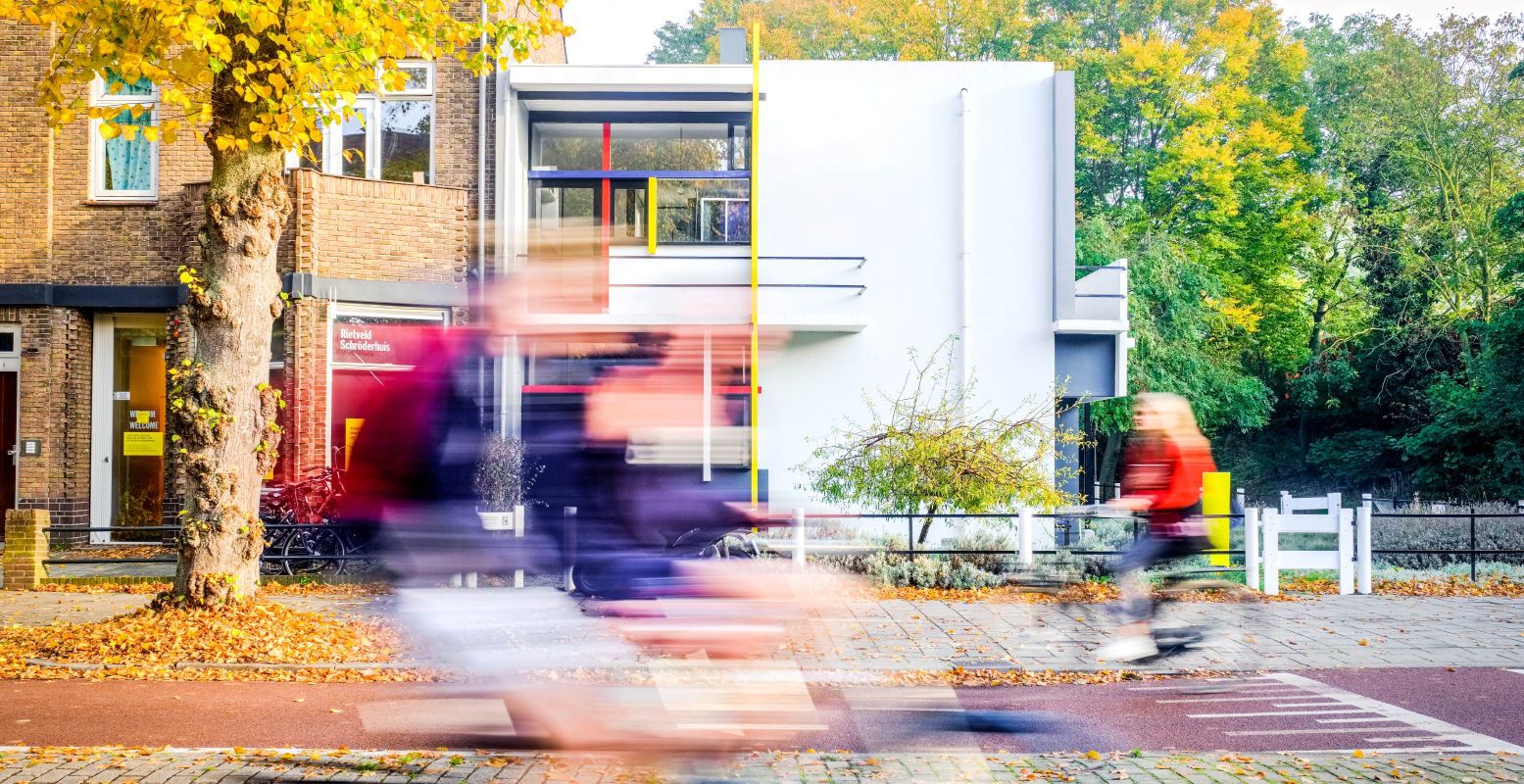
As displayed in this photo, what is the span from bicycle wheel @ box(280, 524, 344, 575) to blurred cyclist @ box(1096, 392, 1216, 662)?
8572 millimetres

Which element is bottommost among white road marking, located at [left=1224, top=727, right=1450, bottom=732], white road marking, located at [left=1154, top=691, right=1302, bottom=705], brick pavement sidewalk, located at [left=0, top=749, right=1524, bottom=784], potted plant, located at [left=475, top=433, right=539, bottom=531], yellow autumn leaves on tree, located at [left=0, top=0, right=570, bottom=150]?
white road marking, located at [left=1154, top=691, right=1302, bottom=705]

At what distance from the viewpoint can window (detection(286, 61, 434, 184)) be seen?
669 inches

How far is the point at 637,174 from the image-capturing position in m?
18.9

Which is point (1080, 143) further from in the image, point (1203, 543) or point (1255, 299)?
point (1203, 543)

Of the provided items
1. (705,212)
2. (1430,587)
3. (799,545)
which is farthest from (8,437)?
(1430,587)

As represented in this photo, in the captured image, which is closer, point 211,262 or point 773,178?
point 211,262

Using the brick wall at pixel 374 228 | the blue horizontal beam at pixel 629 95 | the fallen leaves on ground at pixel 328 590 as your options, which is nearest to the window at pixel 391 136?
the brick wall at pixel 374 228

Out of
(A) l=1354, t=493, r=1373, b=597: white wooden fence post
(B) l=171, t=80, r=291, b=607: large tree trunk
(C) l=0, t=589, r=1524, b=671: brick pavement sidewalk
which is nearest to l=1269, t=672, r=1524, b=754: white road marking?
(C) l=0, t=589, r=1524, b=671: brick pavement sidewalk

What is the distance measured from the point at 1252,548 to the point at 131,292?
1469 cm

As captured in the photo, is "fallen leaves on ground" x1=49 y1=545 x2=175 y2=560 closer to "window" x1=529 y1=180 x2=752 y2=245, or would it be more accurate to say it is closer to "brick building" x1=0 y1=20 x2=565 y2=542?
"brick building" x1=0 y1=20 x2=565 y2=542

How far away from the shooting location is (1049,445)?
15.1 meters

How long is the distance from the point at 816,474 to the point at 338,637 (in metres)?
9.32

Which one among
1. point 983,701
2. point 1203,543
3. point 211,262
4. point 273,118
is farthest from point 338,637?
point 1203,543

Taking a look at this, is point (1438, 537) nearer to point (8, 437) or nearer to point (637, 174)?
point (637, 174)
